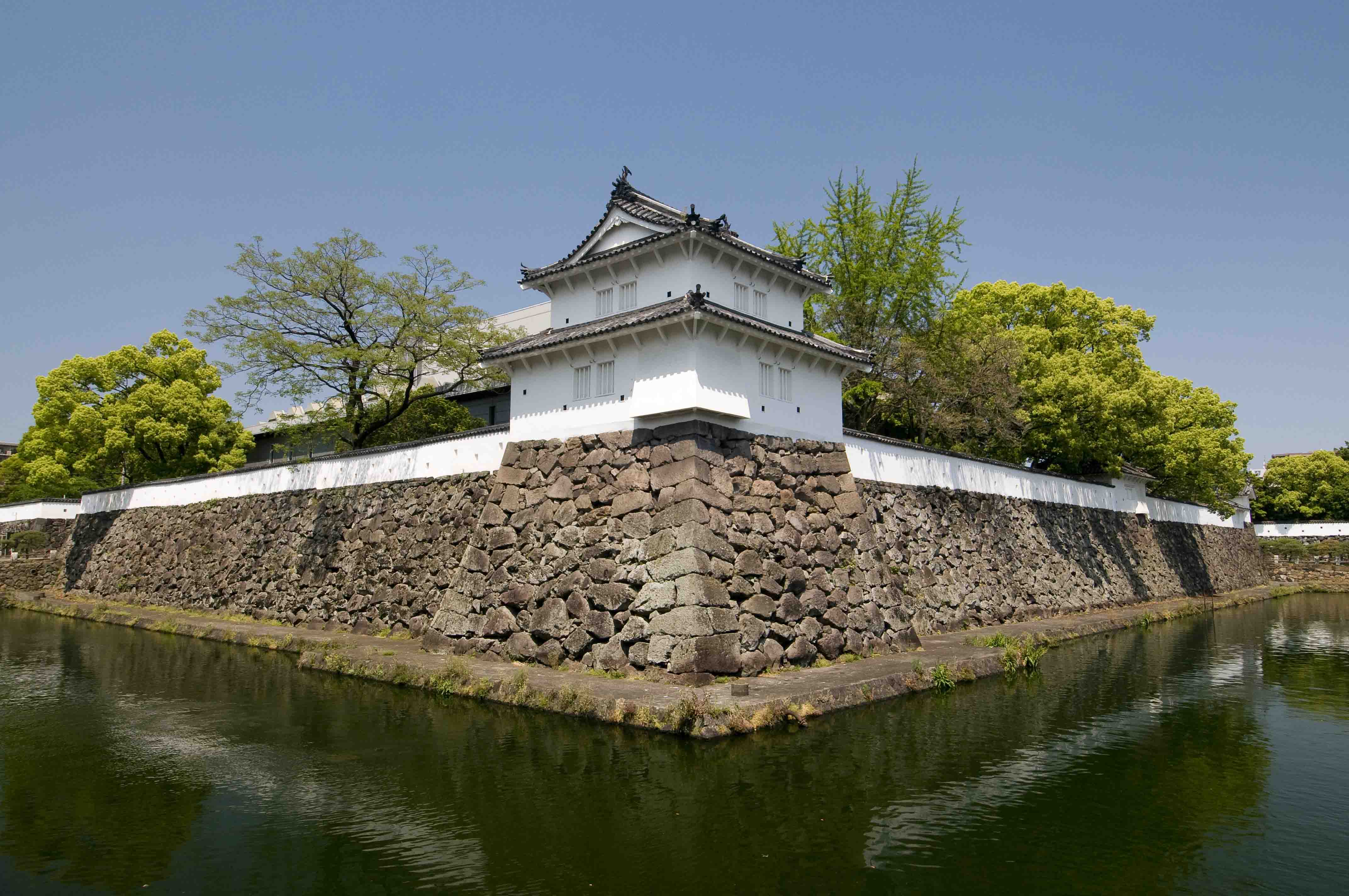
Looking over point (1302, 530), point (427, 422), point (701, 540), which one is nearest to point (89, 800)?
point (701, 540)

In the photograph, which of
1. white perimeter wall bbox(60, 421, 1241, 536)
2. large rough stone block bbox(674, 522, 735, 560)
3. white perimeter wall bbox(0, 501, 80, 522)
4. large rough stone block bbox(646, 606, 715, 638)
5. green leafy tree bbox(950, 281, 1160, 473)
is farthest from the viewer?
white perimeter wall bbox(0, 501, 80, 522)

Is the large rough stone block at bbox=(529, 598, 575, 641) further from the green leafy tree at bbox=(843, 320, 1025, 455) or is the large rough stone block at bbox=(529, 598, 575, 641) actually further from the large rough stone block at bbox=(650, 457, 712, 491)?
the green leafy tree at bbox=(843, 320, 1025, 455)

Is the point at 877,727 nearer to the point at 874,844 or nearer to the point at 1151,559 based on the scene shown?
the point at 874,844

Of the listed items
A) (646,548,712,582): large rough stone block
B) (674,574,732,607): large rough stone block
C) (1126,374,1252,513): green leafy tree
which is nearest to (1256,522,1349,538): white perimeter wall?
(1126,374,1252,513): green leafy tree

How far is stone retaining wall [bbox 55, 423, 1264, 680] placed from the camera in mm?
15055

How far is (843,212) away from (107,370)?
3450 cm

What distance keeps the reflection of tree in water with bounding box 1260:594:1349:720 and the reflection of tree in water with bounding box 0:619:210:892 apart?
17.9 m

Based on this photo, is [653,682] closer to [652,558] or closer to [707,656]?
[707,656]

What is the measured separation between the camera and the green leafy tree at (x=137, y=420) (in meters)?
36.7

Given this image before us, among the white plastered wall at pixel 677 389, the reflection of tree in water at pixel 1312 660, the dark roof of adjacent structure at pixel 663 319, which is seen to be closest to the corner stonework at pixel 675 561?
the white plastered wall at pixel 677 389

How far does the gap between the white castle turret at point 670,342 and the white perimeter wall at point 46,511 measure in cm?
3201

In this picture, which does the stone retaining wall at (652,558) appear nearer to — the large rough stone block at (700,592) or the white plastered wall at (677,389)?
the large rough stone block at (700,592)

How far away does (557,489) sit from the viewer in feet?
58.3


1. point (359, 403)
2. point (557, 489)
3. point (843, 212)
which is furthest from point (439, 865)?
point (843, 212)
